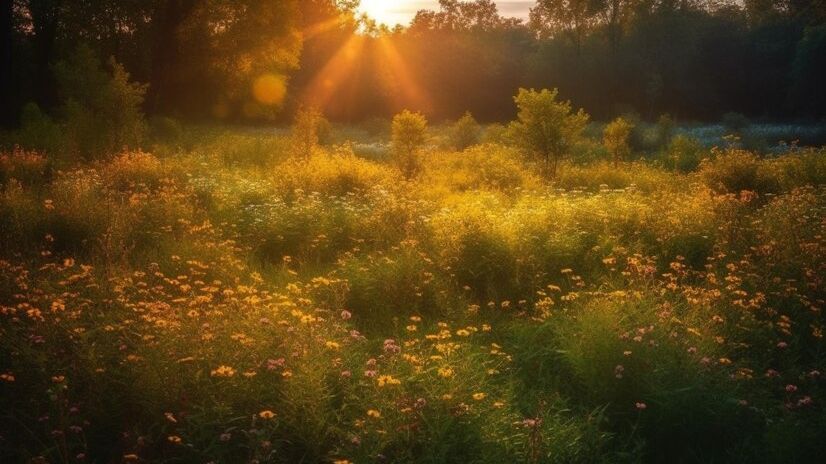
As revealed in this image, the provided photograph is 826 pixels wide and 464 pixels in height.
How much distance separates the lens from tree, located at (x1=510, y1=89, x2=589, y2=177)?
50.8ft

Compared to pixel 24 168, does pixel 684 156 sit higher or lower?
lower

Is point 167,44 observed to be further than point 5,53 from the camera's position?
Yes

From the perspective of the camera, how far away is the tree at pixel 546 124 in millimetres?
15484

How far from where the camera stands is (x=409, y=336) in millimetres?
5715

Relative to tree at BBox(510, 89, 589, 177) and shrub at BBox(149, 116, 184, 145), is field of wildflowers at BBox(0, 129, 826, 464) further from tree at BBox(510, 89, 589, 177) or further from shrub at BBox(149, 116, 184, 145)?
shrub at BBox(149, 116, 184, 145)

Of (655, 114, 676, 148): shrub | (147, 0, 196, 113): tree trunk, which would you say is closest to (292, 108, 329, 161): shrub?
(147, 0, 196, 113): tree trunk

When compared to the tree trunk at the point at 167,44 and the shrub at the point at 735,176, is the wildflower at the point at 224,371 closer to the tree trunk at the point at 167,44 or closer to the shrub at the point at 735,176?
the shrub at the point at 735,176

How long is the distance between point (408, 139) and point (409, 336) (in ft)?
36.1

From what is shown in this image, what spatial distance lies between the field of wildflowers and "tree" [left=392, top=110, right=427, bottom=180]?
6.79 metres

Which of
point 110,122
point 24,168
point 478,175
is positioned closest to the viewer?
point 24,168

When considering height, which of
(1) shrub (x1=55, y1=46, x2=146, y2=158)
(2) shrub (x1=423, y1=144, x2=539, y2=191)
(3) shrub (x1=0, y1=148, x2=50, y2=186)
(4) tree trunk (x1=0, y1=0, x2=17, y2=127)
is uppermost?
(4) tree trunk (x1=0, y1=0, x2=17, y2=127)

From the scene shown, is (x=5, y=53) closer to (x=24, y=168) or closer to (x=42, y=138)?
(x=42, y=138)

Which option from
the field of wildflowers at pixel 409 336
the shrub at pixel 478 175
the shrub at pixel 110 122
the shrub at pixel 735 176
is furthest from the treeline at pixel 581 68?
the field of wildflowers at pixel 409 336

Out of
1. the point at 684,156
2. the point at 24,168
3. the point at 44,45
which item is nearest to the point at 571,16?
the point at 684,156
